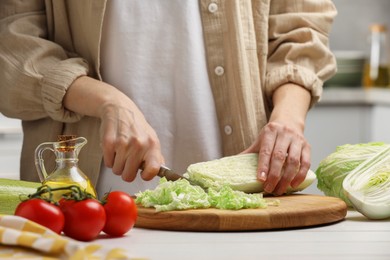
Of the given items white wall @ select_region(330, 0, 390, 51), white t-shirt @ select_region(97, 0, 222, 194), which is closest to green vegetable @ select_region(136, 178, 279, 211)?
white t-shirt @ select_region(97, 0, 222, 194)

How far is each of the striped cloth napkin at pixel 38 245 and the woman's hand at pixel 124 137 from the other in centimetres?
54

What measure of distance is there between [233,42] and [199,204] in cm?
70

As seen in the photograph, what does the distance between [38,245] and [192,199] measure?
0.48 metres

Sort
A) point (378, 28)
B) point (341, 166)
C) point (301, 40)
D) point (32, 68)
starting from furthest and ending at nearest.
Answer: point (378, 28)
point (301, 40)
point (32, 68)
point (341, 166)

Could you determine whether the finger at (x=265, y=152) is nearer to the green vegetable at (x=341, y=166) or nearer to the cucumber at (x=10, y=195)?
the green vegetable at (x=341, y=166)

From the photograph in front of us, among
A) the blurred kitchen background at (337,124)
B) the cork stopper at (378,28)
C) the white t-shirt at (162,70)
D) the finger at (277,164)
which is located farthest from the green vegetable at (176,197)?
the cork stopper at (378,28)

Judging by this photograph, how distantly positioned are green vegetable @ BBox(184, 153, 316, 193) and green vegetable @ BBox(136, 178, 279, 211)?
0.16 meters

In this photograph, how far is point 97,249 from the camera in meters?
1.35

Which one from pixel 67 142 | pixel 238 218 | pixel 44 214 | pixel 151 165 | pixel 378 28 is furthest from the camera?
pixel 378 28

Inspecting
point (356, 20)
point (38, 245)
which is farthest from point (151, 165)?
point (356, 20)

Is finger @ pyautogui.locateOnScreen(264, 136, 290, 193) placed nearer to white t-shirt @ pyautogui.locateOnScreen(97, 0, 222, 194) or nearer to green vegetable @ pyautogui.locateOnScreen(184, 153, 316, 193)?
green vegetable @ pyautogui.locateOnScreen(184, 153, 316, 193)

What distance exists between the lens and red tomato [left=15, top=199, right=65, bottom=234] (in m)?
1.53

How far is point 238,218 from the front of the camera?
5.63ft

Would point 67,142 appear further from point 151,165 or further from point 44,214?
point 44,214
